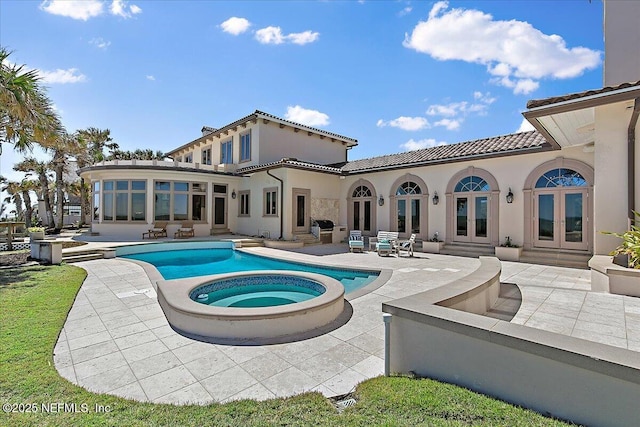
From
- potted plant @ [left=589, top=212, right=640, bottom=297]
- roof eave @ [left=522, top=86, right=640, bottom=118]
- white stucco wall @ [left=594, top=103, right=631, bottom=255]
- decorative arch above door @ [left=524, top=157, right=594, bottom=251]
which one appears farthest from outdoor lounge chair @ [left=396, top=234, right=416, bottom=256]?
roof eave @ [left=522, top=86, right=640, bottom=118]

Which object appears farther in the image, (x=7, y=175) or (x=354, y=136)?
(x=7, y=175)

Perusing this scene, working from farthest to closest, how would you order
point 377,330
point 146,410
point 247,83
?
point 247,83, point 377,330, point 146,410

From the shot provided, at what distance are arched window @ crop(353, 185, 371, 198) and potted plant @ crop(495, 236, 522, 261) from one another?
7415 mm

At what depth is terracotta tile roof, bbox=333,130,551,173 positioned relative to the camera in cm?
1219

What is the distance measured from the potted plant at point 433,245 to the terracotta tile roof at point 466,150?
12.3 feet

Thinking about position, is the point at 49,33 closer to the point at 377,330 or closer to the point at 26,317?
the point at 26,317

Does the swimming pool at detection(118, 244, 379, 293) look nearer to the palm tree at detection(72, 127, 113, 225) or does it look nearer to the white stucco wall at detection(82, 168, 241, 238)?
the white stucco wall at detection(82, 168, 241, 238)

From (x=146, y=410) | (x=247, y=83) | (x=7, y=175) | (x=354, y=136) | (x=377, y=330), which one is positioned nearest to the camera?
(x=146, y=410)

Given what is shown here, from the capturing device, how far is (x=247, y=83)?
1605 cm

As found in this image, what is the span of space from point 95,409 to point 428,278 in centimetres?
790

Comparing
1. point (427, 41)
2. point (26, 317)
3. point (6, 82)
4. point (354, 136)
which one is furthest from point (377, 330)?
point (354, 136)

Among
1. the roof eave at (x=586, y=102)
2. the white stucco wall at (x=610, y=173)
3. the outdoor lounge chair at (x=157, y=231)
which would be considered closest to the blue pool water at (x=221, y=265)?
the outdoor lounge chair at (x=157, y=231)

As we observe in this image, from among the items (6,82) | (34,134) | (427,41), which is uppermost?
(427,41)

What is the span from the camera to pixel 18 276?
861cm
